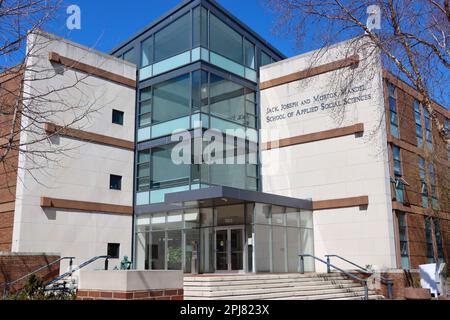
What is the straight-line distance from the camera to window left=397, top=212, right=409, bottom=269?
22300 mm

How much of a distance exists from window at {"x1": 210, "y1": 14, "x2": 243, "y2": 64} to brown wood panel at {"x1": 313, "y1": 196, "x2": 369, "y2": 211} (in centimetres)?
859

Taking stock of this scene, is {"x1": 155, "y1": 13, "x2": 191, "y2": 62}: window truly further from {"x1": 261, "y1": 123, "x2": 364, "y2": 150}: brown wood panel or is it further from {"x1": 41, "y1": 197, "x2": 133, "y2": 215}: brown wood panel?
{"x1": 41, "y1": 197, "x2": 133, "y2": 215}: brown wood panel

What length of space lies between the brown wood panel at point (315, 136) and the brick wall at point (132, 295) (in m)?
Answer: 19.1

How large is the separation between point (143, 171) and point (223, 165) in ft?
14.5

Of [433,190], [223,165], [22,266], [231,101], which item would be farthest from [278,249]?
[22,266]

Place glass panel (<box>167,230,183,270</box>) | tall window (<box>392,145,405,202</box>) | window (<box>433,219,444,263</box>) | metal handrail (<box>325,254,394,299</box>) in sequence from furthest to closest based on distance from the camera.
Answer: window (<box>433,219,444,263</box>)
glass panel (<box>167,230,183,270</box>)
tall window (<box>392,145,405,202</box>)
metal handrail (<box>325,254,394,299</box>)

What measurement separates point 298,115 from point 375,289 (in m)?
9.12

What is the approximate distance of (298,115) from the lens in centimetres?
2528

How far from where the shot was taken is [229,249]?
22609 millimetres

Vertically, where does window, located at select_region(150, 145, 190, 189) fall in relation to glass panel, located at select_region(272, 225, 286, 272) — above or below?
above

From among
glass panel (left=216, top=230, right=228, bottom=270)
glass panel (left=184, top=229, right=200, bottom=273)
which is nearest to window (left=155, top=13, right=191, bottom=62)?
glass panel (left=184, top=229, right=200, bottom=273)

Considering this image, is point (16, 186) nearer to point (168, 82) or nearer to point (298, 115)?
point (168, 82)

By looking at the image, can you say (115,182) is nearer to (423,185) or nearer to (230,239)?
(230,239)
